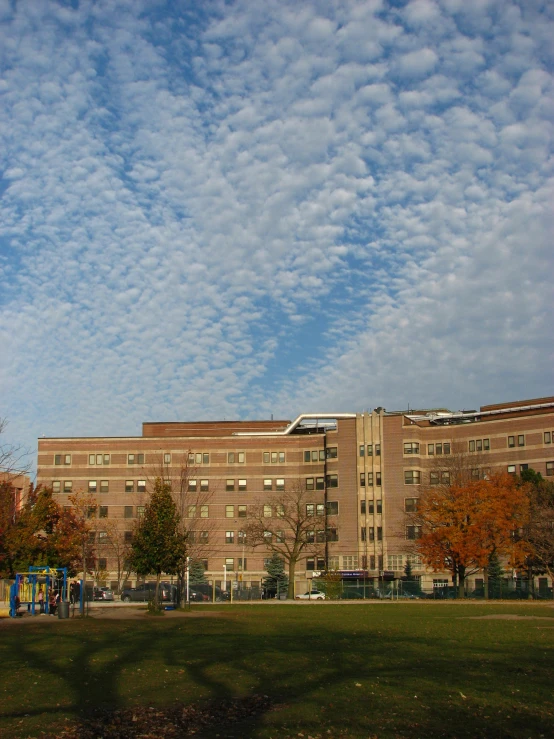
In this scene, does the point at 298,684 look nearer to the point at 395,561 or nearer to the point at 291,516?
the point at 291,516

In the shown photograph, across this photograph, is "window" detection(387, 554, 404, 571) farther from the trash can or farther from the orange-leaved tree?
the trash can

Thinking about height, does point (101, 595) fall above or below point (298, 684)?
below

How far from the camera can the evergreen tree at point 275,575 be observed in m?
87.6

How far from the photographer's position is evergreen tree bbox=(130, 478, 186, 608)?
47.0 metres

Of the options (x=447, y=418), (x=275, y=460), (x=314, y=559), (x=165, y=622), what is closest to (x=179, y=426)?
(x=275, y=460)

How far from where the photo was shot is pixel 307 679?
16.7 metres

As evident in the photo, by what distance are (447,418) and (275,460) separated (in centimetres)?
2208

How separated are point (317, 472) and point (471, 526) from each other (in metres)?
33.4

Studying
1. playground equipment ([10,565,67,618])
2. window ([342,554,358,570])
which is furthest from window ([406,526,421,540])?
playground equipment ([10,565,67,618])

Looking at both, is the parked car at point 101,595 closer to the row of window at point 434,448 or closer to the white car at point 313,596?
the white car at point 313,596

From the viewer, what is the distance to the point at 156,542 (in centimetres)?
4709

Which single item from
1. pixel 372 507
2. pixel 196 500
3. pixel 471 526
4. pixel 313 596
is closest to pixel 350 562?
pixel 372 507

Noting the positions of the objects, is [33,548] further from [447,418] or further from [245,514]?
[447,418]

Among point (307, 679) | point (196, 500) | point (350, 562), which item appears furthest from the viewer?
point (196, 500)
